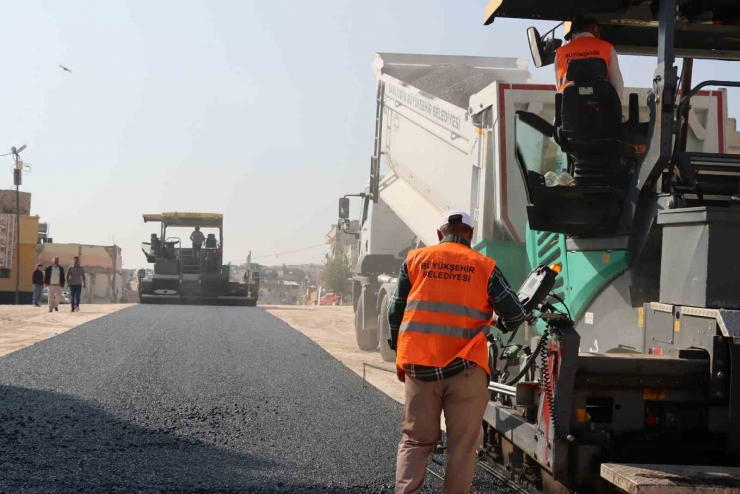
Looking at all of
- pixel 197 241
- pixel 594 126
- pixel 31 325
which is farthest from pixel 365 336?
pixel 197 241

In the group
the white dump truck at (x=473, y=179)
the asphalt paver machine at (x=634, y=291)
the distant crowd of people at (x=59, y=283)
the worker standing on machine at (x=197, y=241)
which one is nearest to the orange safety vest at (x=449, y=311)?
the asphalt paver machine at (x=634, y=291)

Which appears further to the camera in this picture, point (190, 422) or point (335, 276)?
point (335, 276)

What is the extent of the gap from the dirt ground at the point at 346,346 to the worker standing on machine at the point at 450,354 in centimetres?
391

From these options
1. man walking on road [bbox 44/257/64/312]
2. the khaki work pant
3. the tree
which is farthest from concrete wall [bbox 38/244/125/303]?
the khaki work pant

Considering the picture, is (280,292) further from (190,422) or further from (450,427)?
(450,427)

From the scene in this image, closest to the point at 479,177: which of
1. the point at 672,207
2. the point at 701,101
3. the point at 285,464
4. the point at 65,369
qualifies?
the point at 701,101

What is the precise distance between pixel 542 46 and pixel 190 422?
3644mm

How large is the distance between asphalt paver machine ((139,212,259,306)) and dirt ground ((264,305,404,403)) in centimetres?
451

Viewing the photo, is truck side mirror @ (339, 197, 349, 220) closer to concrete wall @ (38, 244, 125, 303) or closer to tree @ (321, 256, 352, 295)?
concrete wall @ (38, 244, 125, 303)

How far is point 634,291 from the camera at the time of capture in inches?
174

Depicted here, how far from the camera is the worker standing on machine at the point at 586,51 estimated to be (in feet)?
15.1

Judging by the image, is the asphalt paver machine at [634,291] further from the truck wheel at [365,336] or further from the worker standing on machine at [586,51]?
the truck wheel at [365,336]

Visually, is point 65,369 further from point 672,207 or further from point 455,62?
point 672,207

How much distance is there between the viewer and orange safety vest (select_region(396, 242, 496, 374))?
3.96m
